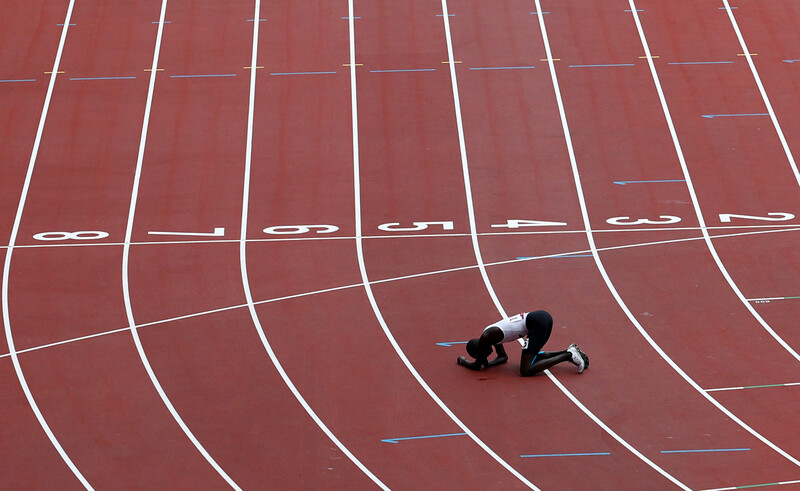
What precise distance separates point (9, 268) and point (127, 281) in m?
1.89

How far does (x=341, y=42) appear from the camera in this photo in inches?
840

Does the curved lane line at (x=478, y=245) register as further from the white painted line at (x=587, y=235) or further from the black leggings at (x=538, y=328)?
the black leggings at (x=538, y=328)

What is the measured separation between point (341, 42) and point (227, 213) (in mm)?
5445

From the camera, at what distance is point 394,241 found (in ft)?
55.6

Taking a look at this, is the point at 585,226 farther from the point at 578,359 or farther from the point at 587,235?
the point at 578,359

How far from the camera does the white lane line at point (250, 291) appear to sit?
497 inches

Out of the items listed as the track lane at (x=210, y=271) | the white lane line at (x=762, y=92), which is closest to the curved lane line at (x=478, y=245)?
the track lane at (x=210, y=271)

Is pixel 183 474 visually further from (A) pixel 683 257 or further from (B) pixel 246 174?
(A) pixel 683 257

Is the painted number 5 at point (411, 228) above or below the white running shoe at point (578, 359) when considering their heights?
above

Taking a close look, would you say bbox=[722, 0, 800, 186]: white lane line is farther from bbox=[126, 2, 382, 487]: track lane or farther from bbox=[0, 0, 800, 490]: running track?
bbox=[126, 2, 382, 487]: track lane

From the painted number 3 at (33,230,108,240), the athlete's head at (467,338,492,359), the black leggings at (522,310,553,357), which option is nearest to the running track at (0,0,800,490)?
the painted number 3 at (33,230,108,240)

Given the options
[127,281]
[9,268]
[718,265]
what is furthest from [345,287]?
[718,265]

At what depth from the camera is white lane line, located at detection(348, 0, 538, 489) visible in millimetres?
12616

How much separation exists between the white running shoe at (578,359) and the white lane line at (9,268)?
6182 millimetres
